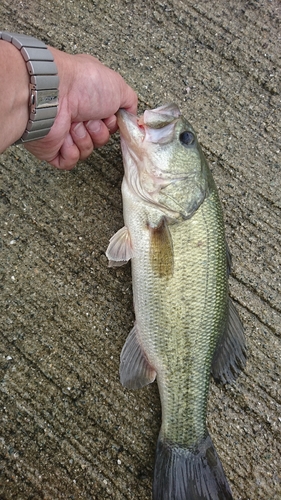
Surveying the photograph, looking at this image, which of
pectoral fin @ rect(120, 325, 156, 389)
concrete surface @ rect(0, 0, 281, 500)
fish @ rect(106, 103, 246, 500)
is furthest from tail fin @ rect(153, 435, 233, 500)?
→ pectoral fin @ rect(120, 325, 156, 389)

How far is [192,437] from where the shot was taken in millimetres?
2057

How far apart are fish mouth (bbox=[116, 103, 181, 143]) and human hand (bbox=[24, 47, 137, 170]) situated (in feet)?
0.42

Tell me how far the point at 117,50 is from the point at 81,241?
1.21 meters

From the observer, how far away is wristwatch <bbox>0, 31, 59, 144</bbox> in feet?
5.82

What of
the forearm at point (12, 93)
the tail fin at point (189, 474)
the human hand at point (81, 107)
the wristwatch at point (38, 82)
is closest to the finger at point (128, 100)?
the human hand at point (81, 107)

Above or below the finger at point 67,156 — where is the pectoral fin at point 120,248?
below

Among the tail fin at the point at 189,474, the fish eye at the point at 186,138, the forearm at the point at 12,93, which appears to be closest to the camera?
the forearm at the point at 12,93

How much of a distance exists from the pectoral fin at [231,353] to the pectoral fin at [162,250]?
0.42 metres

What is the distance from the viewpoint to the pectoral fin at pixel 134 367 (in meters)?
2.15

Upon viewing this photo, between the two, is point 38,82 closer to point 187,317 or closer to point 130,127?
point 130,127

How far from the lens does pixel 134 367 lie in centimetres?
215

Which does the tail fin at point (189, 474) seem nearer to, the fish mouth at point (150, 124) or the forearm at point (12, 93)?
the fish mouth at point (150, 124)

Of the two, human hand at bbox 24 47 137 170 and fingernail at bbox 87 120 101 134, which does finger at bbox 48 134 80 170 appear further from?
fingernail at bbox 87 120 101 134

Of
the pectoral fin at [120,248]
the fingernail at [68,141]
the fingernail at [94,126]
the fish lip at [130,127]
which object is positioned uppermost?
the fish lip at [130,127]
